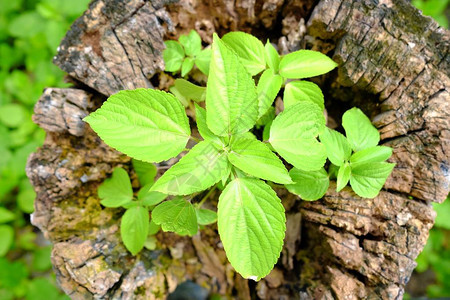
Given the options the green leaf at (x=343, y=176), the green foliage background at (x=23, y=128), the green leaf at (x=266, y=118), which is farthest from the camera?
the green foliage background at (x=23, y=128)

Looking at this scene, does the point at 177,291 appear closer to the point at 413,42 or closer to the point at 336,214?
the point at 336,214

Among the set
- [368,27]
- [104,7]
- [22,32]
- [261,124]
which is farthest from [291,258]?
[22,32]

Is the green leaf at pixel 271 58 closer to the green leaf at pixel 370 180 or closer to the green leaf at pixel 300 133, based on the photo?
the green leaf at pixel 300 133

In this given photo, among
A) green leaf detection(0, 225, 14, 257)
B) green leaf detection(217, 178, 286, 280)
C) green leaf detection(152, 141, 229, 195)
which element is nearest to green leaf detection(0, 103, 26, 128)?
green leaf detection(0, 225, 14, 257)

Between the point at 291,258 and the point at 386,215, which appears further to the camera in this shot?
the point at 291,258

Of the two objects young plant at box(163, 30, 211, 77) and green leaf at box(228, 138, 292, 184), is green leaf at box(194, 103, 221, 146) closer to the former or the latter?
green leaf at box(228, 138, 292, 184)

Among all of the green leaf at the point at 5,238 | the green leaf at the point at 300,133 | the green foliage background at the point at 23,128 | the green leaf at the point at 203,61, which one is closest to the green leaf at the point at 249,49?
the green leaf at the point at 203,61
